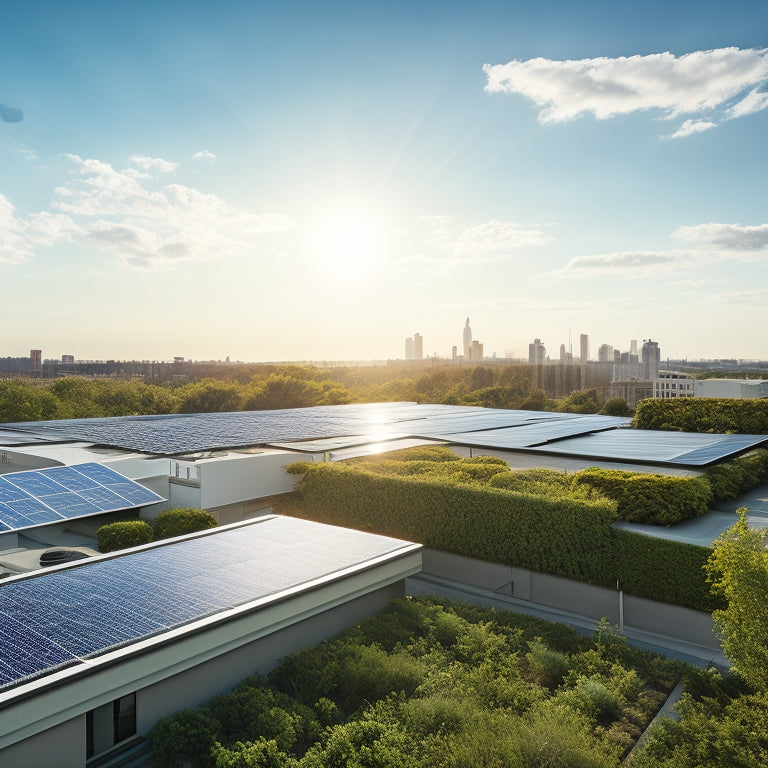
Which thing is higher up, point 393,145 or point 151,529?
point 393,145

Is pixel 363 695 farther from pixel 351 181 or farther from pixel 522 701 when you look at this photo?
pixel 351 181

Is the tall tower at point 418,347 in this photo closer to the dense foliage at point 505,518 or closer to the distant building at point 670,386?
the distant building at point 670,386

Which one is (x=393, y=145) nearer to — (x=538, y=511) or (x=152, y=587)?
(x=538, y=511)

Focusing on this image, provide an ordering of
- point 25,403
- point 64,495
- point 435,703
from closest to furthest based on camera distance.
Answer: point 435,703 < point 64,495 < point 25,403

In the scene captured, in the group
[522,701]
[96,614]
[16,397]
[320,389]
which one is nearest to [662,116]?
[522,701]

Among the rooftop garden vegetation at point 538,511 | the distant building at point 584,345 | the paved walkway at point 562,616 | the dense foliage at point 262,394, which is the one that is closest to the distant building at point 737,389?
the dense foliage at point 262,394

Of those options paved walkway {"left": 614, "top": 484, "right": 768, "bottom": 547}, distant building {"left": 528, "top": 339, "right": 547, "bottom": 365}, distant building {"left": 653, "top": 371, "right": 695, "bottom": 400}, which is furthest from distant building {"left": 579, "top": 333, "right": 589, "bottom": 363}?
paved walkway {"left": 614, "top": 484, "right": 768, "bottom": 547}

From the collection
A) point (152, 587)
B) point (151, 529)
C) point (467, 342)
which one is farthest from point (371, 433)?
point (467, 342)
